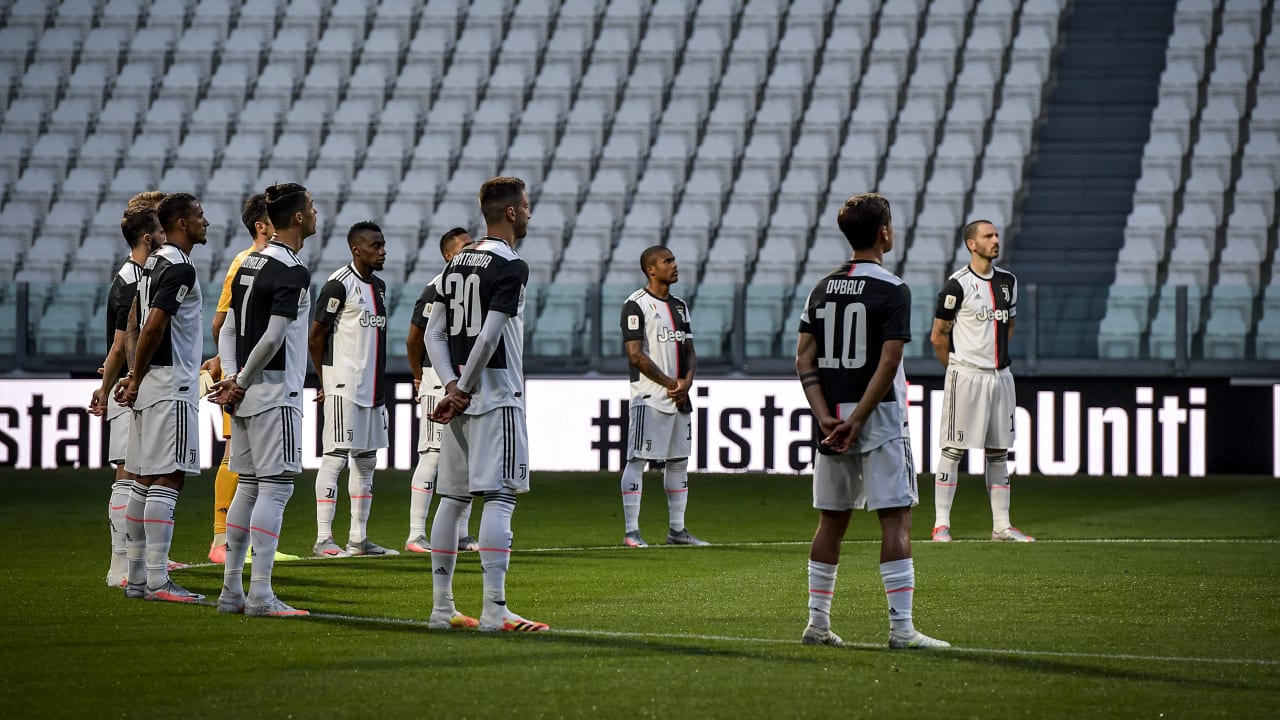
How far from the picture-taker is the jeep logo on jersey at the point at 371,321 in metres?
10.2

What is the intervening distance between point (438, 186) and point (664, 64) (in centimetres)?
369

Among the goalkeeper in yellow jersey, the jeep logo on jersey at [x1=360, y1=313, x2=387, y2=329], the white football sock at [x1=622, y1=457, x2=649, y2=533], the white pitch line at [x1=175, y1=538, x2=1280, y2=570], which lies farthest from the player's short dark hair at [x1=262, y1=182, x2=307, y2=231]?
the white football sock at [x1=622, y1=457, x2=649, y2=533]

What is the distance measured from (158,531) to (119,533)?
0.96m

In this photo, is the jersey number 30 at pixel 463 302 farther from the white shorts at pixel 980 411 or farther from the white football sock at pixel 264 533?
the white shorts at pixel 980 411

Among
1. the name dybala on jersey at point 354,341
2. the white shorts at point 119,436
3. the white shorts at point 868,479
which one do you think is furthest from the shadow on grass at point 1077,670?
the name dybala on jersey at point 354,341

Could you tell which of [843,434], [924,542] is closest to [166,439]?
[843,434]

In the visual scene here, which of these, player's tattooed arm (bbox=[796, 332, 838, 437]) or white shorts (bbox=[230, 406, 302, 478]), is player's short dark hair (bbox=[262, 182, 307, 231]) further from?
player's tattooed arm (bbox=[796, 332, 838, 437])

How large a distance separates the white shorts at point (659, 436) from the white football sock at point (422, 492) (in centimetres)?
136

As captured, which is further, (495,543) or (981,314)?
(981,314)

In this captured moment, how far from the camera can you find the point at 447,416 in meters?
6.40

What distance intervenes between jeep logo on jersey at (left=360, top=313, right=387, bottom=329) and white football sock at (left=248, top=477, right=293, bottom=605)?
10.7 feet

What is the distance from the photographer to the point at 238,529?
699 centimetres

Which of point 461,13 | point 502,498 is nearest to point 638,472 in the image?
point 502,498

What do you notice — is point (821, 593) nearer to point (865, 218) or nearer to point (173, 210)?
point (865, 218)
